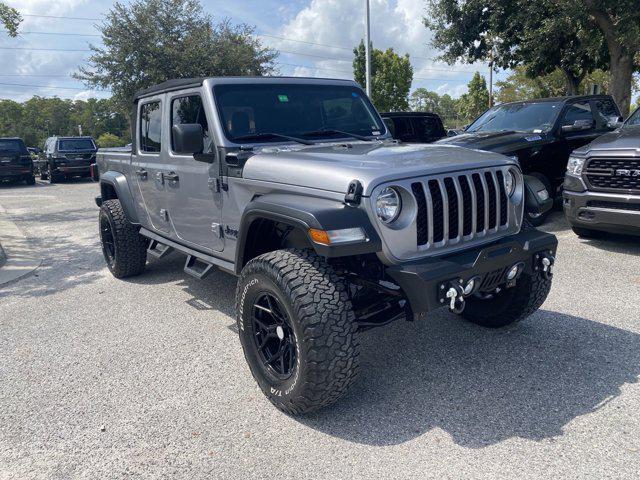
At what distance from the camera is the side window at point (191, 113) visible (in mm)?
3963

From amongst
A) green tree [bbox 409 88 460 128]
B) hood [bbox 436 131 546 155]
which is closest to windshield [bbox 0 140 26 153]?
hood [bbox 436 131 546 155]

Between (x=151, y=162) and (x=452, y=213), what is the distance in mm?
3091

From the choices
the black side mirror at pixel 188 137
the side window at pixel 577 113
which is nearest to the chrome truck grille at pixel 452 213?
the black side mirror at pixel 188 137

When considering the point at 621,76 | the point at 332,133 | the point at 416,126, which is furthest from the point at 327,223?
the point at 621,76

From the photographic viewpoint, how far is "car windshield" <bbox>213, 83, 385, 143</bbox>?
3.90m

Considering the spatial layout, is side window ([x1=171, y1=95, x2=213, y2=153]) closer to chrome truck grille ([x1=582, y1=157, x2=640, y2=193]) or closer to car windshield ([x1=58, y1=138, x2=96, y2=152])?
chrome truck grille ([x1=582, y1=157, x2=640, y2=193])

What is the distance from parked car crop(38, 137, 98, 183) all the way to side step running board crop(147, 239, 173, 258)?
15612 millimetres

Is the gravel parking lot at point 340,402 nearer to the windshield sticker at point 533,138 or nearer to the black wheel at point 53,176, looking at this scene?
the windshield sticker at point 533,138

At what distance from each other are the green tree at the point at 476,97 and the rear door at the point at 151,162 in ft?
192

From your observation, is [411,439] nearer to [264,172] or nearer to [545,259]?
[545,259]

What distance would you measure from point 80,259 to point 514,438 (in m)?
6.38

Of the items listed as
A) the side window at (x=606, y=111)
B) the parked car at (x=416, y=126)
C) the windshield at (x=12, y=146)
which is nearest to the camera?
the side window at (x=606, y=111)

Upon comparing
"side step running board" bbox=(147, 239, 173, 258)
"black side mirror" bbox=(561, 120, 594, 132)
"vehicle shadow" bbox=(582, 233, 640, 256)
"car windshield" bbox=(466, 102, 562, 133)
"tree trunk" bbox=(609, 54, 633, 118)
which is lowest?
"vehicle shadow" bbox=(582, 233, 640, 256)

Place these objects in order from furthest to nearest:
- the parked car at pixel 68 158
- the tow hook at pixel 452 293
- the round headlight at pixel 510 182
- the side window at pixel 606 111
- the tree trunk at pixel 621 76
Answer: the parked car at pixel 68 158 → the tree trunk at pixel 621 76 → the side window at pixel 606 111 → the round headlight at pixel 510 182 → the tow hook at pixel 452 293
